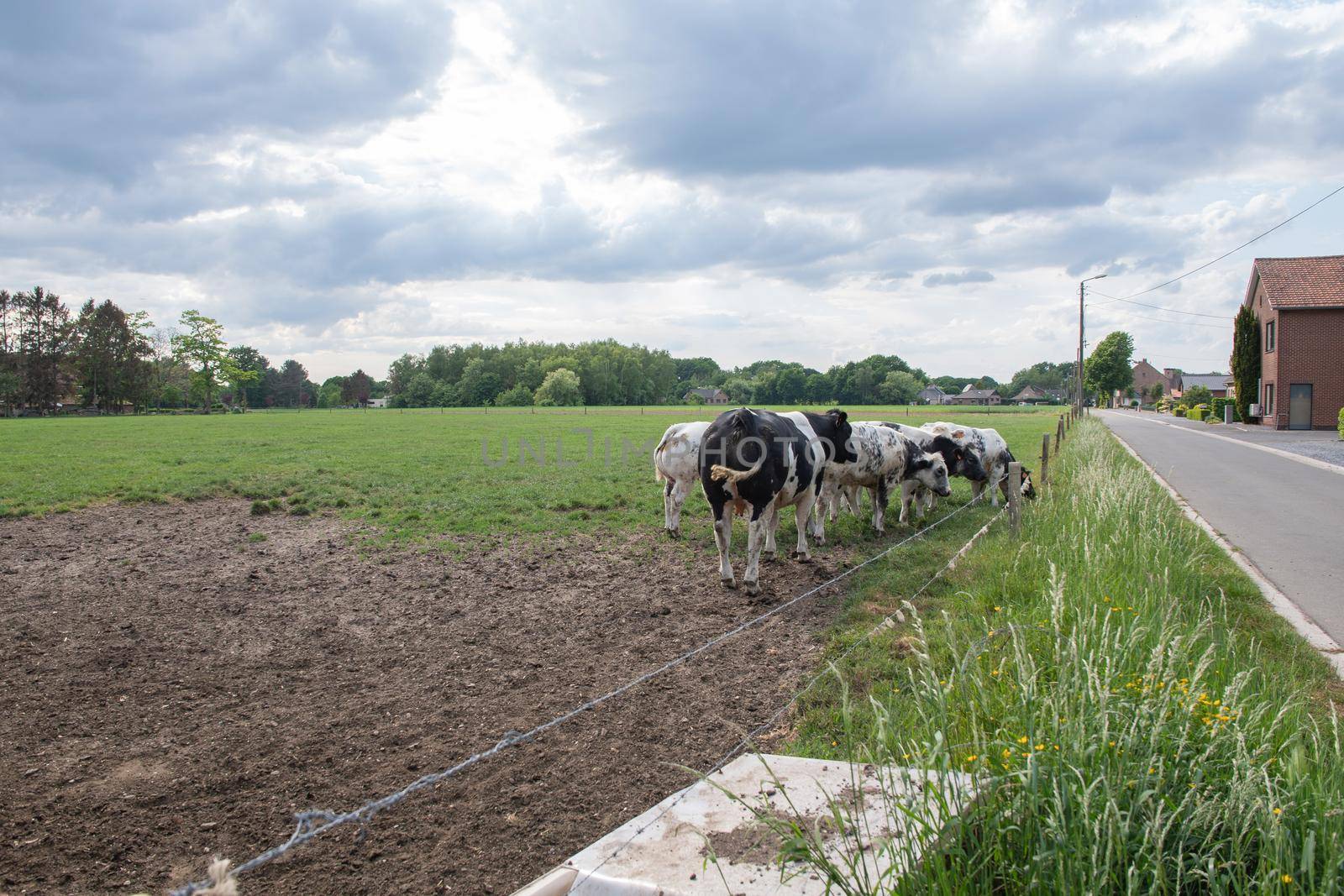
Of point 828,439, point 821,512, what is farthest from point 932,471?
point 821,512

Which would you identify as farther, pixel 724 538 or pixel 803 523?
pixel 803 523

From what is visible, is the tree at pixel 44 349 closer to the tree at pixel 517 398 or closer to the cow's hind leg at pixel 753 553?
the tree at pixel 517 398

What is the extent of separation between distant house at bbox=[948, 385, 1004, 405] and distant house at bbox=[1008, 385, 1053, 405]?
4398mm

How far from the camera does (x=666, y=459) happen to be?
11875 millimetres

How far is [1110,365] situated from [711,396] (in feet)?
211

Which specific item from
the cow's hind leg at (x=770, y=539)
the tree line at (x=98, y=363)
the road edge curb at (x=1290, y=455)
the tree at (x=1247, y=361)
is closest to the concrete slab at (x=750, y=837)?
the cow's hind leg at (x=770, y=539)

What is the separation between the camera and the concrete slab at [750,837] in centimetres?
261

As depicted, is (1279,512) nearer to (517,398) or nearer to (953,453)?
(953,453)

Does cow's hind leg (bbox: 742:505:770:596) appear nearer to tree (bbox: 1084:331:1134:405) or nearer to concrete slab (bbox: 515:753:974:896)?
concrete slab (bbox: 515:753:974:896)

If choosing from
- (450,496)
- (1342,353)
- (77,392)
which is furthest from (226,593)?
(77,392)

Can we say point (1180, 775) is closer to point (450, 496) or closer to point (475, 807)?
point (475, 807)

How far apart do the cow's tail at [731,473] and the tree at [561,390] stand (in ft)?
339

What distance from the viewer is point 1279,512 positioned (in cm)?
1291

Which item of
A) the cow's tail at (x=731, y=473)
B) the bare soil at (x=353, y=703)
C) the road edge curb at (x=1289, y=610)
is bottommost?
the bare soil at (x=353, y=703)
